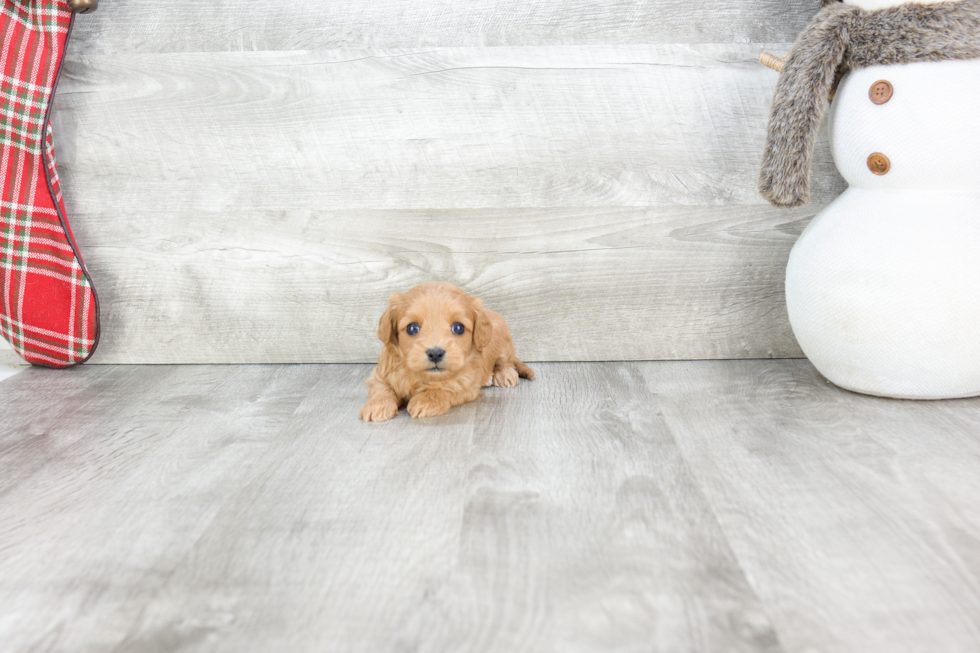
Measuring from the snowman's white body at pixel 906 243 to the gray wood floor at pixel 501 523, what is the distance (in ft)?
0.29

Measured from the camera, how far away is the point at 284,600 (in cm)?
78

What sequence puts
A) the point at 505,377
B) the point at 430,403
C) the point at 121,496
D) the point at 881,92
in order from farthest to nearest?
the point at 505,377
the point at 430,403
the point at 881,92
the point at 121,496

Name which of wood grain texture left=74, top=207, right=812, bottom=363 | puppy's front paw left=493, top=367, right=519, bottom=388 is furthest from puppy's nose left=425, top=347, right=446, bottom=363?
wood grain texture left=74, top=207, right=812, bottom=363

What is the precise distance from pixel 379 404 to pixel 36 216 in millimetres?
876

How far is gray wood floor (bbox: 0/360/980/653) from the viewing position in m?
0.73

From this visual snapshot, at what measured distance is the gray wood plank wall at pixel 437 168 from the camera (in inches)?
58.6

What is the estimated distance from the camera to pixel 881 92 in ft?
3.95

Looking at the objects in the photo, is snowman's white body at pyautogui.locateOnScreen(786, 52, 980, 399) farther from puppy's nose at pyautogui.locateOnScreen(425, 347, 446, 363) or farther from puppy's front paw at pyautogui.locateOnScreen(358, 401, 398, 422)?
puppy's front paw at pyautogui.locateOnScreen(358, 401, 398, 422)

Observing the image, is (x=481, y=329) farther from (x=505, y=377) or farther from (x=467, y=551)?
(x=467, y=551)

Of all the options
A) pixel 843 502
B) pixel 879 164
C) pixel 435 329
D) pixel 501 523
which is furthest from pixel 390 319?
pixel 879 164

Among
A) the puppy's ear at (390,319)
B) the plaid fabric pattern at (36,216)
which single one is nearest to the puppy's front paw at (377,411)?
the puppy's ear at (390,319)

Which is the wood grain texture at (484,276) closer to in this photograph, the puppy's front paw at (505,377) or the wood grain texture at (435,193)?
the wood grain texture at (435,193)

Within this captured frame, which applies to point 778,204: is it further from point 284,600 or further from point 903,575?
point 284,600

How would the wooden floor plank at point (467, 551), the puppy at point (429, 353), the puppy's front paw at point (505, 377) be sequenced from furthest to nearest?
the puppy's front paw at point (505, 377), the puppy at point (429, 353), the wooden floor plank at point (467, 551)
